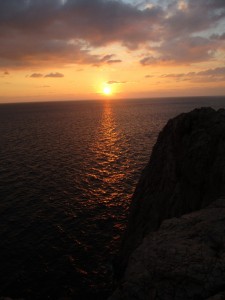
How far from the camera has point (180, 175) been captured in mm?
24562

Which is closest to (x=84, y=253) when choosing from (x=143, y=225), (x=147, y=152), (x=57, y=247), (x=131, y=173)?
(x=57, y=247)

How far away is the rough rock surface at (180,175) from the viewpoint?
2230 cm

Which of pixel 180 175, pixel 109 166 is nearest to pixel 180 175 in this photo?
pixel 180 175

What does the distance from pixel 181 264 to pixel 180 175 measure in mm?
13902

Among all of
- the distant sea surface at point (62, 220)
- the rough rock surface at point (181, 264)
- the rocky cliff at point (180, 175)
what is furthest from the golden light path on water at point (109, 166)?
the rough rock surface at point (181, 264)

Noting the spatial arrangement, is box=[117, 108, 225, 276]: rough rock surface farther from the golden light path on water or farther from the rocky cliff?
the golden light path on water

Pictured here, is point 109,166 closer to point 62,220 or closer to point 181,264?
point 62,220

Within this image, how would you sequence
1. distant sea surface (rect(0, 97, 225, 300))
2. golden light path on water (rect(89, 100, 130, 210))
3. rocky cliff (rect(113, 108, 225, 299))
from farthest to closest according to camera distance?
golden light path on water (rect(89, 100, 130, 210)) → distant sea surface (rect(0, 97, 225, 300)) → rocky cliff (rect(113, 108, 225, 299))

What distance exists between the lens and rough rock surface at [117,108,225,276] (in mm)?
22297

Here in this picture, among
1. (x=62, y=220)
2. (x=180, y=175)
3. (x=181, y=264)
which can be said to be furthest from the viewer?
(x=62, y=220)

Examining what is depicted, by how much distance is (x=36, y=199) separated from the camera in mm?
45562

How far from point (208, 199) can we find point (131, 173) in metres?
36.4

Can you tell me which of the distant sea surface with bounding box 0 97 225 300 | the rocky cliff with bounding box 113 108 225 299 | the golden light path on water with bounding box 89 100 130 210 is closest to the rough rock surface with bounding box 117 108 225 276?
the rocky cliff with bounding box 113 108 225 299

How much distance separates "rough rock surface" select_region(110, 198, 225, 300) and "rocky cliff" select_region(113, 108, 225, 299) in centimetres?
725
